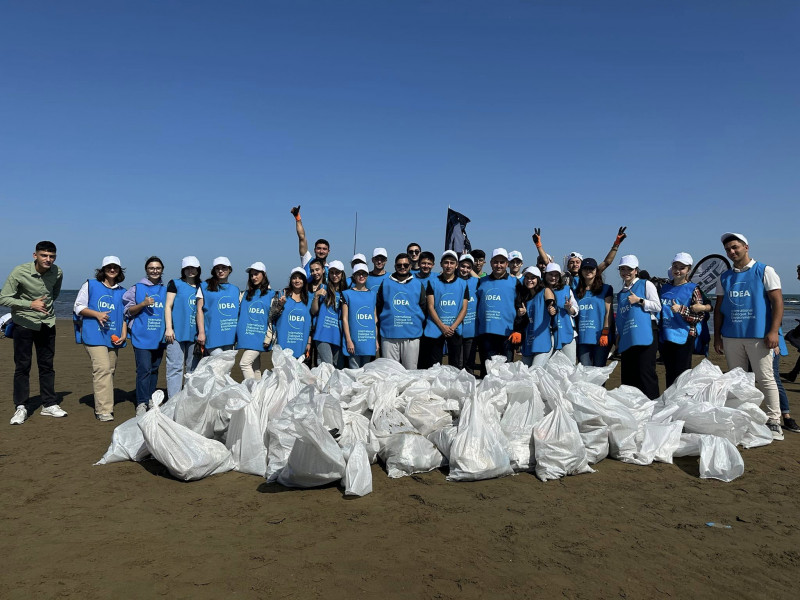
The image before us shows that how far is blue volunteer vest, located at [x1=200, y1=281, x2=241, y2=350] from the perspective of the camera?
5.70 meters

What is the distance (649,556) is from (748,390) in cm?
253

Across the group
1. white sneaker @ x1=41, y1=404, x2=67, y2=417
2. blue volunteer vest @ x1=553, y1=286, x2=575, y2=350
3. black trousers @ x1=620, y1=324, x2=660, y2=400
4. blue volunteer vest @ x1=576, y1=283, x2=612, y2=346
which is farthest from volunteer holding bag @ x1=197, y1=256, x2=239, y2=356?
black trousers @ x1=620, y1=324, x2=660, y2=400

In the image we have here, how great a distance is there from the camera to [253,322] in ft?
18.9

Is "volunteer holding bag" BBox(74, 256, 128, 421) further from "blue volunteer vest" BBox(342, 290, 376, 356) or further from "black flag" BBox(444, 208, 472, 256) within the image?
"black flag" BBox(444, 208, 472, 256)

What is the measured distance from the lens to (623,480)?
3.72 meters

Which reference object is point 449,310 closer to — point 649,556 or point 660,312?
point 660,312

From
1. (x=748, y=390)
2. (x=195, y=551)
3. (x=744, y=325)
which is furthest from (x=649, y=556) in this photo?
(x=744, y=325)

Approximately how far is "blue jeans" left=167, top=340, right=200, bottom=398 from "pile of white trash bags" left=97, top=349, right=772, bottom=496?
50.9 inches

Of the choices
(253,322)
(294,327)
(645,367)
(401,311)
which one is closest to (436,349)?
(401,311)

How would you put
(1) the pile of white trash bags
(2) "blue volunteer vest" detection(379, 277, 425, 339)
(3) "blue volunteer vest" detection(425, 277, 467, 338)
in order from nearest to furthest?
(1) the pile of white trash bags
(2) "blue volunteer vest" detection(379, 277, 425, 339)
(3) "blue volunteer vest" detection(425, 277, 467, 338)

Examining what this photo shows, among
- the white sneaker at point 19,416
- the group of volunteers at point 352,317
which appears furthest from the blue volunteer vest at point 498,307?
the white sneaker at point 19,416

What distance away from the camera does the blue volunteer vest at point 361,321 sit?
570 cm

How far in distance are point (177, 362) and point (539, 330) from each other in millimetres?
3709

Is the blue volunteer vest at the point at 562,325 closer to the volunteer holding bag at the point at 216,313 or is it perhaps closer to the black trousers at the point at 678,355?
the black trousers at the point at 678,355
